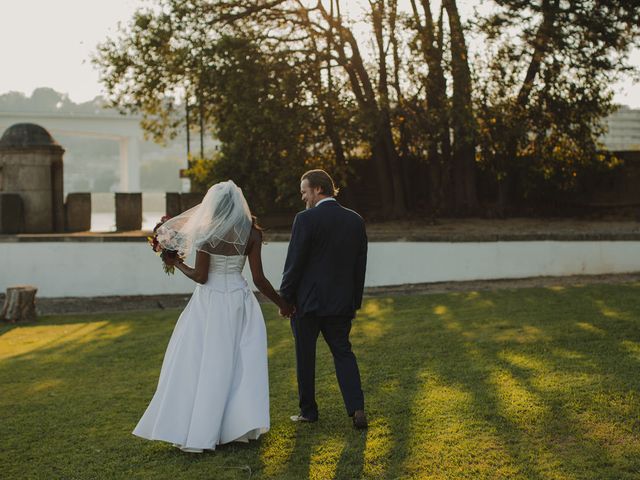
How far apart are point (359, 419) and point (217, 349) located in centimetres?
115

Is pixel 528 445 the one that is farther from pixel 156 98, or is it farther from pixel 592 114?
pixel 156 98

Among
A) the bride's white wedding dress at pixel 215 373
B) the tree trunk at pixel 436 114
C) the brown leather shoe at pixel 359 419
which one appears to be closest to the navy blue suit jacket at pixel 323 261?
the bride's white wedding dress at pixel 215 373

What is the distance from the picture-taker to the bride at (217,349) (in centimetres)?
600

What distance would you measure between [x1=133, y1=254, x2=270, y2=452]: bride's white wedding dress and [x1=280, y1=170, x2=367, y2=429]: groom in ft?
1.07

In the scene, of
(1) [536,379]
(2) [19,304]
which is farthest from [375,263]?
(1) [536,379]

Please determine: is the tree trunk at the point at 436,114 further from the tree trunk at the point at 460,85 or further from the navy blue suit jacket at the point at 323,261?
the navy blue suit jacket at the point at 323,261

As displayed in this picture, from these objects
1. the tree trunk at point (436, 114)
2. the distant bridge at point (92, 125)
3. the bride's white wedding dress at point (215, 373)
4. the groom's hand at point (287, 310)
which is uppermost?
the distant bridge at point (92, 125)

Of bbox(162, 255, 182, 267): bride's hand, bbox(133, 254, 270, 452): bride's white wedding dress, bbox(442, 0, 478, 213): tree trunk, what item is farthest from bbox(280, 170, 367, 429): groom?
bbox(442, 0, 478, 213): tree trunk

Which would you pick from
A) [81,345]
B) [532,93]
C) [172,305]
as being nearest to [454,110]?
[532,93]

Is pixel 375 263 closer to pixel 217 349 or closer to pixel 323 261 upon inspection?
pixel 323 261

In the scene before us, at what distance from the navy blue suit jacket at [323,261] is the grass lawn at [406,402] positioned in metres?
0.96

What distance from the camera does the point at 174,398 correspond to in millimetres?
6016

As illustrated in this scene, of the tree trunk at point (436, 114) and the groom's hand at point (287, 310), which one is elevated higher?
the tree trunk at point (436, 114)

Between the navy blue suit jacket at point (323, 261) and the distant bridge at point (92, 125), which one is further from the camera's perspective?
the distant bridge at point (92, 125)
